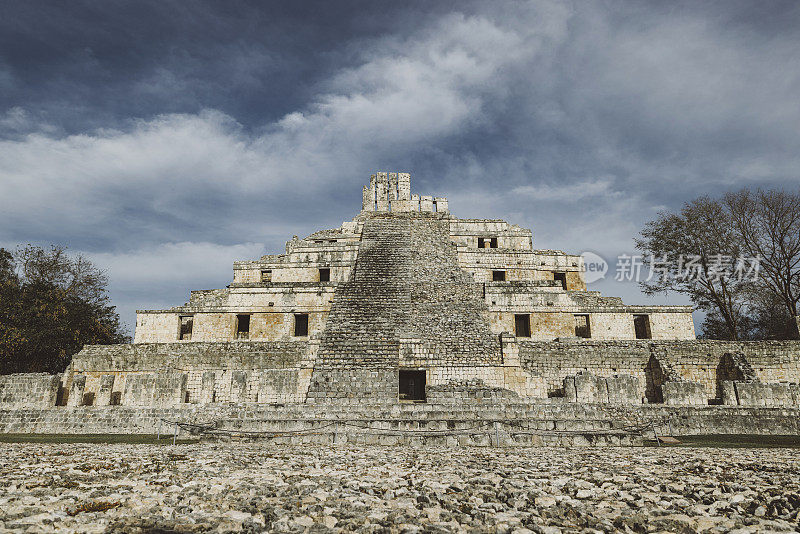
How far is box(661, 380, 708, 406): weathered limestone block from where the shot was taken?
15672 mm

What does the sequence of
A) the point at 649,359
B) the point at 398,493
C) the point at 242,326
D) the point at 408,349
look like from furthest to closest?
the point at 242,326
the point at 649,359
the point at 408,349
the point at 398,493

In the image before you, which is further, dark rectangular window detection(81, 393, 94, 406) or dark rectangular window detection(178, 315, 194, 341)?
dark rectangular window detection(178, 315, 194, 341)

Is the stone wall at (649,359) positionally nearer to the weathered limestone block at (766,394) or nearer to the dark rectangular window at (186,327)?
the weathered limestone block at (766,394)

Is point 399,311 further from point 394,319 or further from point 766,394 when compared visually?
point 766,394

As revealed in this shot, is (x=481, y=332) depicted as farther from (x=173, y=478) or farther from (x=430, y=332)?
(x=173, y=478)

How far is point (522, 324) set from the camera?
22469 mm

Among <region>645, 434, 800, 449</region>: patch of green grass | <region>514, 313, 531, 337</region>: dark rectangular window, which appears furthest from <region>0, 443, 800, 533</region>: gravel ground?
<region>514, 313, 531, 337</region>: dark rectangular window

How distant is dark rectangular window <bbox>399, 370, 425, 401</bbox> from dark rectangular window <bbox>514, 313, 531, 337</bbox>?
599 cm

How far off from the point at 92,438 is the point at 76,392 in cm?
489

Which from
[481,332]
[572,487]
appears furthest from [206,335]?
[572,487]

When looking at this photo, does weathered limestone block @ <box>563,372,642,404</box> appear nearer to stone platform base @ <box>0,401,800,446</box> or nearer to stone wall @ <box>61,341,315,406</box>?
stone platform base @ <box>0,401,800,446</box>

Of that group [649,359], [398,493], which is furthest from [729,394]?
[398,493]

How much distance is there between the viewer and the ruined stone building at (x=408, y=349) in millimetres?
15719

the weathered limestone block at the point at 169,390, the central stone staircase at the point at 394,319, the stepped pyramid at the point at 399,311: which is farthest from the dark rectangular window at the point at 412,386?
the weathered limestone block at the point at 169,390
